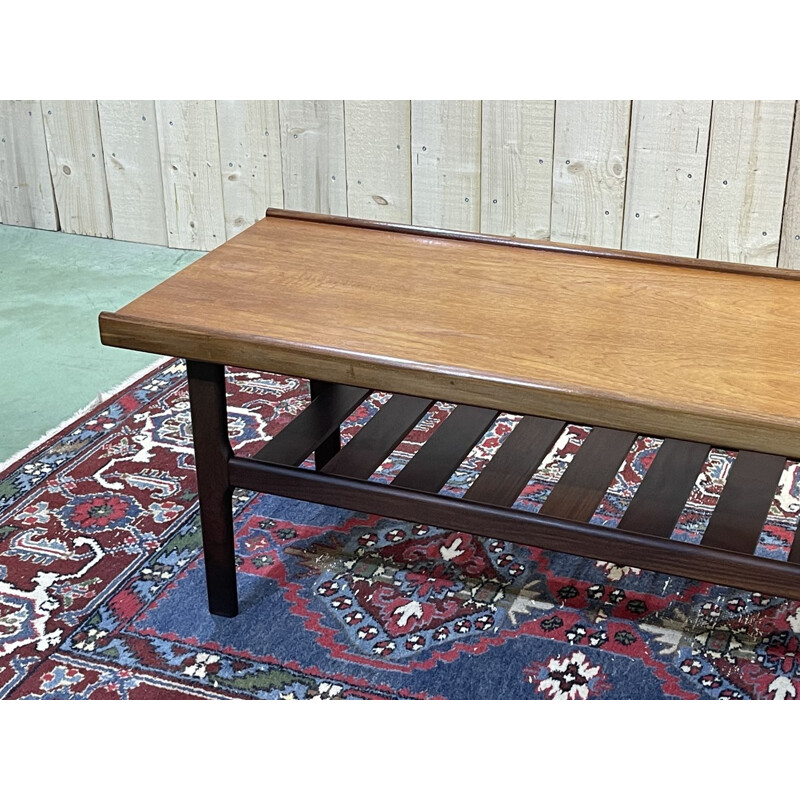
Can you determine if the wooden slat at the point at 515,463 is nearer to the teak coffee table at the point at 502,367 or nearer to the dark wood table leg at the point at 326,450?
the teak coffee table at the point at 502,367

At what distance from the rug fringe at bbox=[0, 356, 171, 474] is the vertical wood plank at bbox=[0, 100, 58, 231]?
137cm

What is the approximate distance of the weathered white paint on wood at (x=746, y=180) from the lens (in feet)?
10.3

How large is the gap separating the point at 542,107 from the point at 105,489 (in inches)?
67.6

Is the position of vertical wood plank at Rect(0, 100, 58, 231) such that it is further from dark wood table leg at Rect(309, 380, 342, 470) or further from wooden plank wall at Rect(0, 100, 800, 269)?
dark wood table leg at Rect(309, 380, 342, 470)

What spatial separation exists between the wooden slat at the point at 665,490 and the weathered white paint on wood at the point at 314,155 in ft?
6.13

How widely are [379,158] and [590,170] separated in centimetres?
69

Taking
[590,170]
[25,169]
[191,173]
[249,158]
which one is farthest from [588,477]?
[25,169]

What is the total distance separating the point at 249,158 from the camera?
381cm

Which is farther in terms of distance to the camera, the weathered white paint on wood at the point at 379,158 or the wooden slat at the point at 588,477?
the weathered white paint on wood at the point at 379,158

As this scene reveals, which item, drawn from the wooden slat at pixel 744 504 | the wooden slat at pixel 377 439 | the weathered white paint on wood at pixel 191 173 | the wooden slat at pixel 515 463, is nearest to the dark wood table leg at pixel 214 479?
the wooden slat at pixel 377 439

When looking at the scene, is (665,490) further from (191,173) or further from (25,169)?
(25,169)

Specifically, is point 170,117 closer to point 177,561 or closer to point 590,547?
point 177,561

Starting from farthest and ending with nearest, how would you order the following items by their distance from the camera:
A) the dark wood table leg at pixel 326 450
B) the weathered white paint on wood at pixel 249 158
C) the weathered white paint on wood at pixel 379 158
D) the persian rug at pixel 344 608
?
1. the weathered white paint on wood at pixel 249 158
2. the weathered white paint on wood at pixel 379 158
3. the dark wood table leg at pixel 326 450
4. the persian rug at pixel 344 608

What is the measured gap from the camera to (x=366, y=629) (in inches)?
82.7
